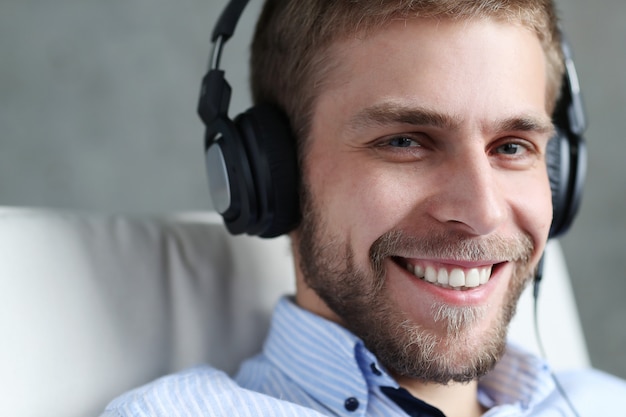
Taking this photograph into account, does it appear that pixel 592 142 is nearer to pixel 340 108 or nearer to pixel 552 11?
pixel 552 11

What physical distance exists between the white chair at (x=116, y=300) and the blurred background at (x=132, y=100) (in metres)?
0.53

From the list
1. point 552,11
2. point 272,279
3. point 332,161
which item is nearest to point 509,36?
point 552,11

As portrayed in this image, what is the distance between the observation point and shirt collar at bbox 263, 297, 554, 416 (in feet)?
3.33

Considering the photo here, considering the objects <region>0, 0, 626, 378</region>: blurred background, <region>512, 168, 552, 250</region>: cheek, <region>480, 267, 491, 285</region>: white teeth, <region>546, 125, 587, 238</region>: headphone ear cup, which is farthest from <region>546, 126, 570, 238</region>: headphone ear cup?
<region>0, 0, 626, 378</region>: blurred background

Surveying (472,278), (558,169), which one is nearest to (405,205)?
(472,278)

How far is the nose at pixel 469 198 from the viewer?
0.93 m

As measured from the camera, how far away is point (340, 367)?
103 centimetres

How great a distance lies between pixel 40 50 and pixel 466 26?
1.13 meters

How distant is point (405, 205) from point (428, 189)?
0.04m

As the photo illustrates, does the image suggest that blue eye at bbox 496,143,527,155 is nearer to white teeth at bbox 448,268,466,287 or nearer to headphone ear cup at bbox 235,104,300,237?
white teeth at bbox 448,268,466,287

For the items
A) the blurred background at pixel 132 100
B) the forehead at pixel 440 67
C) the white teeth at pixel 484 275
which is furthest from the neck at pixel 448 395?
the blurred background at pixel 132 100

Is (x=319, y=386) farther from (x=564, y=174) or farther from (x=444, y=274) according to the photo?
(x=564, y=174)

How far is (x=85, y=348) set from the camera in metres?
1.02

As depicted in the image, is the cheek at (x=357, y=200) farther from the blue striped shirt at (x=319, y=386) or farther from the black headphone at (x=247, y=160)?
the blue striped shirt at (x=319, y=386)
